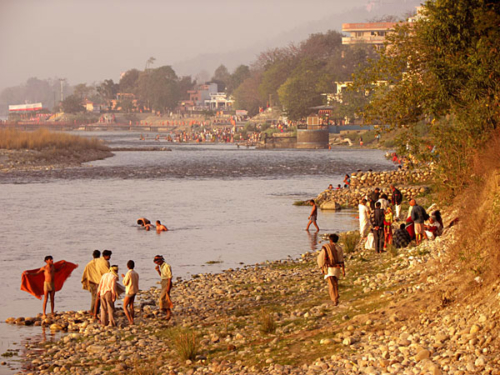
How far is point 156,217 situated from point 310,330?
29.2 meters

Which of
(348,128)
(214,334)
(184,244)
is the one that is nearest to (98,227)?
(184,244)

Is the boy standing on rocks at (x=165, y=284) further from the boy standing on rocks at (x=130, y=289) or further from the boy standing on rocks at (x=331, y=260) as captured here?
the boy standing on rocks at (x=331, y=260)

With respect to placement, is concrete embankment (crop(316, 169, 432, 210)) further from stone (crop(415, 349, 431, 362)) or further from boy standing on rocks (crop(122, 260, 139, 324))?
stone (crop(415, 349, 431, 362))

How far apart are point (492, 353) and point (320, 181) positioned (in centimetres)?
5206

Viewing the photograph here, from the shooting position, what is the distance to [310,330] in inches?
590

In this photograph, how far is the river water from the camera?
1065 inches

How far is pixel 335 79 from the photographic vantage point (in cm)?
12875

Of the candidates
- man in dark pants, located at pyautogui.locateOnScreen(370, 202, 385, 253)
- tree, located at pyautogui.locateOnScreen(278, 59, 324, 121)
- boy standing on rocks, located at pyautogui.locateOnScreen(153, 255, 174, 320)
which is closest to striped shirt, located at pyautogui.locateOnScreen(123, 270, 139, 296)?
boy standing on rocks, located at pyautogui.locateOnScreen(153, 255, 174, 320)

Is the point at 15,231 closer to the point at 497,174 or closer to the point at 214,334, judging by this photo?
the point at 214,334

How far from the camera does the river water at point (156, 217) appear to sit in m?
27.0

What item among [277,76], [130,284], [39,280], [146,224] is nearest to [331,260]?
[130,284]

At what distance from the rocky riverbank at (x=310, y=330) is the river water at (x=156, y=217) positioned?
2.51m

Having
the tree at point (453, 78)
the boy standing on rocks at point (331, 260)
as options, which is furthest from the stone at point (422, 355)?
the tree at point (453, 78)

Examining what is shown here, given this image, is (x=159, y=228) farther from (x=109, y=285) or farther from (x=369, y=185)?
(x=109, y=285)
